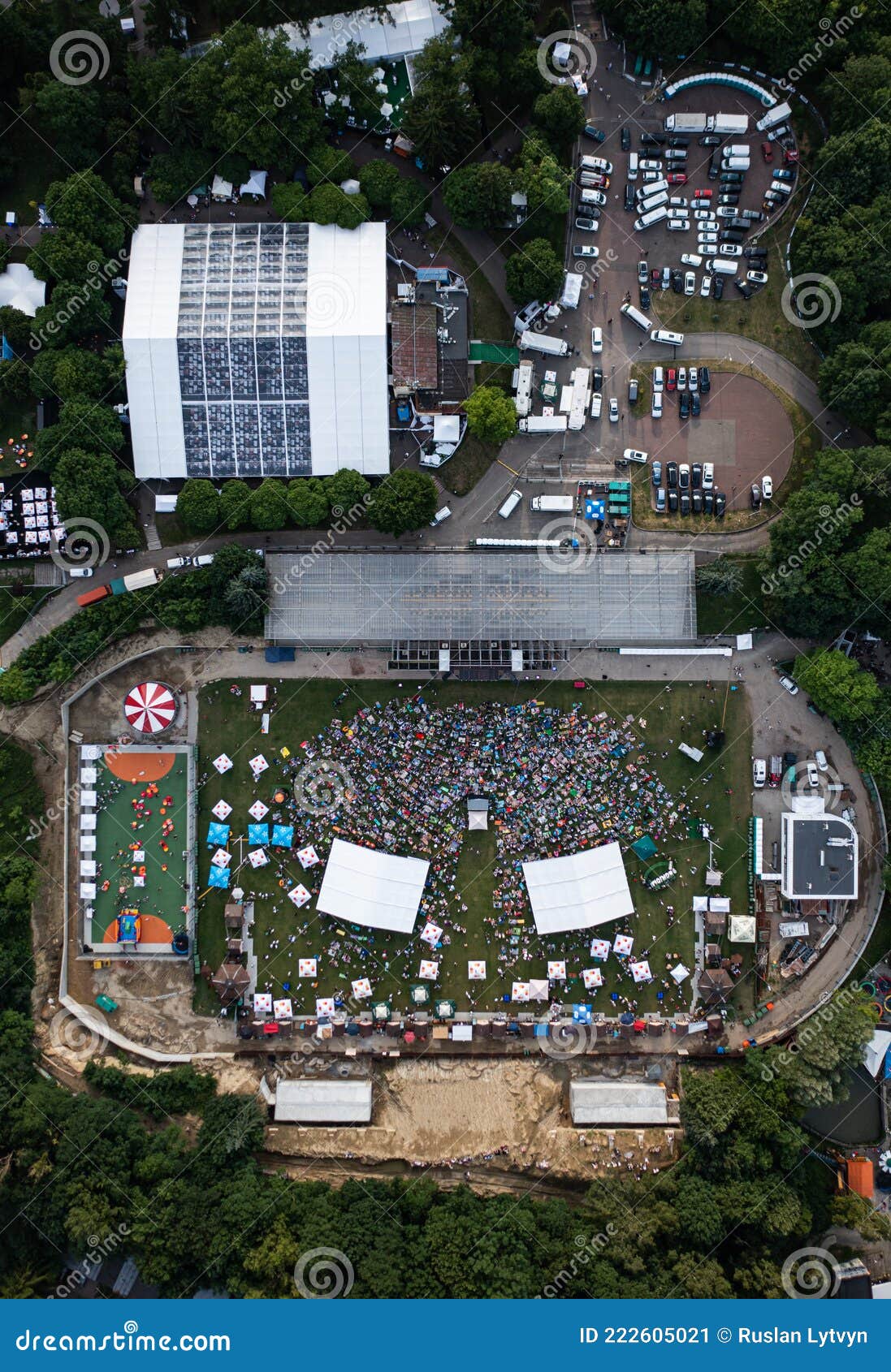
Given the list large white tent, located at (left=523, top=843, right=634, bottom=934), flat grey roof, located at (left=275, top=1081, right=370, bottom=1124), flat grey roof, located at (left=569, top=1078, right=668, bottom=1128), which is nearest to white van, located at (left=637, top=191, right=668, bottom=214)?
large white tent, located at (left=523, top=843, right=634, bottom=934)

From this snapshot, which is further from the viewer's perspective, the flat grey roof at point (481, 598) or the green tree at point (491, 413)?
the flat grey roof at point (481, 598)

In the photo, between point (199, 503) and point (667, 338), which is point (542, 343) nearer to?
point (667, 338)

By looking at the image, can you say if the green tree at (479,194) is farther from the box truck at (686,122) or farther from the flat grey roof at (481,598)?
the flat grey roof at (481,598)

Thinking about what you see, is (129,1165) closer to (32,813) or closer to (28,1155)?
(28,1155)

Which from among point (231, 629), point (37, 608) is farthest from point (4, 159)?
point (231, 629)

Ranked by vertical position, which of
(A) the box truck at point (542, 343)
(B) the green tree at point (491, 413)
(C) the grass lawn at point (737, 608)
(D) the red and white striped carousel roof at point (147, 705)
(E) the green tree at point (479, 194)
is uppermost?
(E) the green tree at point (479, 194)

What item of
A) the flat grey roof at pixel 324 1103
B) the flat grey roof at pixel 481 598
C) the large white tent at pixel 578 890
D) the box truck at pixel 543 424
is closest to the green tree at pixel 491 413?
the box truck at pixel 543 424
